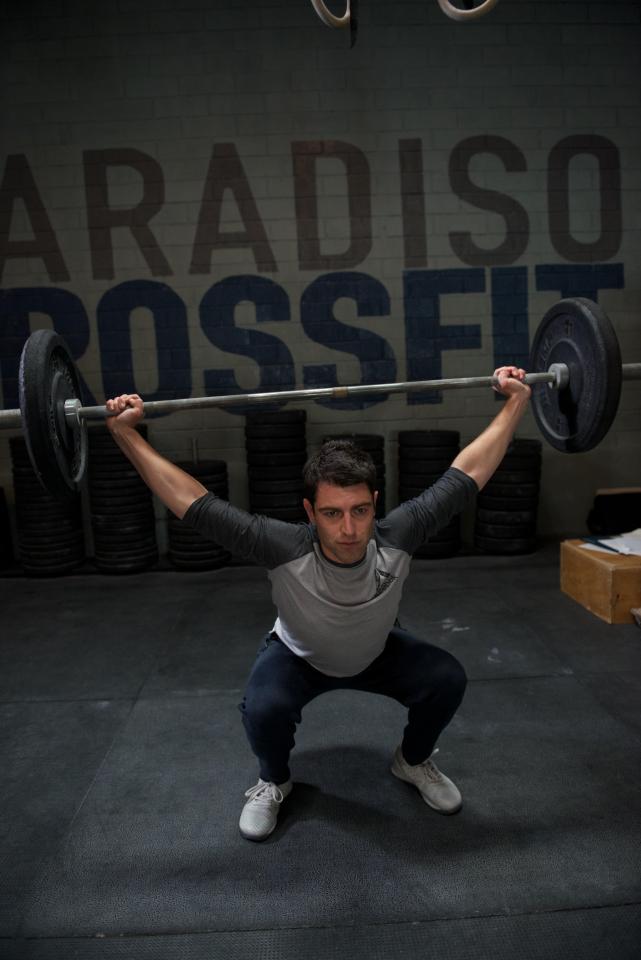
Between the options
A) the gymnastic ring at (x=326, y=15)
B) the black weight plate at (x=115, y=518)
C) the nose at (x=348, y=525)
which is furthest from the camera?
the black weight plate at (x=115, y=518)

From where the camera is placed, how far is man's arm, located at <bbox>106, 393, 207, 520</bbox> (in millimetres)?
1792

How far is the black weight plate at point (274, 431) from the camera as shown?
14.8 ft

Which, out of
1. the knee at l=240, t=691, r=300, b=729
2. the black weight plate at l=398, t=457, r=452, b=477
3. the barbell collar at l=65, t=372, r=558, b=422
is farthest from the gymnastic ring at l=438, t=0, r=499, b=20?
the black weight plate at l=398, t=457, r=452, b=477

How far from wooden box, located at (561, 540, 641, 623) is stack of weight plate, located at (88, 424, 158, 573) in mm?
2781

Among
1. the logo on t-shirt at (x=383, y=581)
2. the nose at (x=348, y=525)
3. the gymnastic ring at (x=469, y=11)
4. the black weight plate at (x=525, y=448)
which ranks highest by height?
the gymnastic ring at (x=469, y=11)

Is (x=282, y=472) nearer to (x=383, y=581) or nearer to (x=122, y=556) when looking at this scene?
(x=122, y=556)

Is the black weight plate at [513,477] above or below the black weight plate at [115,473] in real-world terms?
below

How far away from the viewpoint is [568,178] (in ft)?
15.9

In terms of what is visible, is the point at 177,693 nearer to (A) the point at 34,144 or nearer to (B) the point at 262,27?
(A) the point at 34,144

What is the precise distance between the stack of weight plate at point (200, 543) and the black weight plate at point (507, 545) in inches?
70.1

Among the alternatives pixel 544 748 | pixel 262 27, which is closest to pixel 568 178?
pixel 262 27

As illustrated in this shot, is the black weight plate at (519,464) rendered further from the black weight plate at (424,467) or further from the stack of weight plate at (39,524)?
the stack of weight plate at (39,524)

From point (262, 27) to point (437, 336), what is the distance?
2.42 meters

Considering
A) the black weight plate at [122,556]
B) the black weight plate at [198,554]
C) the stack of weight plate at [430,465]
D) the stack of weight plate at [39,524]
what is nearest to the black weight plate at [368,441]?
the stack of weight plate at [430,465]
